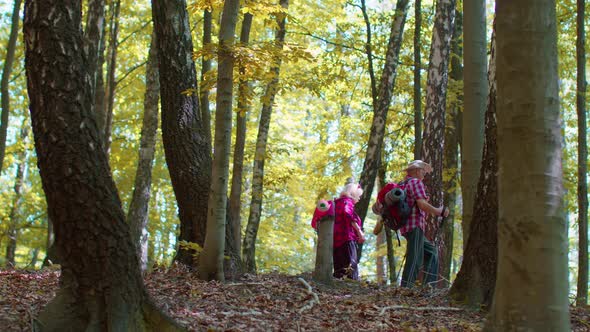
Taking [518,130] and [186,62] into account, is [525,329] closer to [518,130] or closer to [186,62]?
[518,130]

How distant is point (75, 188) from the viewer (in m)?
4.02

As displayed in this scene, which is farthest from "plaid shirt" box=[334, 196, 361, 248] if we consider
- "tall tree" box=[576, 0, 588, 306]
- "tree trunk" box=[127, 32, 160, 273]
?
"tall tree" box=[576, 0, 588, 306]

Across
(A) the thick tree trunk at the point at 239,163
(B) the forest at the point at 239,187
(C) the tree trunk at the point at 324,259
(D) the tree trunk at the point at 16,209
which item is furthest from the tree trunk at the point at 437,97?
(D) the tree trunk at the point at 16,209

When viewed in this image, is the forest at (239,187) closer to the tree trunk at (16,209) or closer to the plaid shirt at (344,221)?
the plaid shirt at (344,221)

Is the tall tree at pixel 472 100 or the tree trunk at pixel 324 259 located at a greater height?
the tall tree at pixel 472 100

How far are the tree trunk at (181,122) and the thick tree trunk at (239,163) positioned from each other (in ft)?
1.43

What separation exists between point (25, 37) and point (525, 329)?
3733mm

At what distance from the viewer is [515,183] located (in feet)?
11.0

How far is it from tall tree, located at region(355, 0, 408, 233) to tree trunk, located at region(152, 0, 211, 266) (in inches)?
186

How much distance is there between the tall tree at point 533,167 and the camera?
10.8ft

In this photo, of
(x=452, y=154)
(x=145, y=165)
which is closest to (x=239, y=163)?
(x=145, y=165)

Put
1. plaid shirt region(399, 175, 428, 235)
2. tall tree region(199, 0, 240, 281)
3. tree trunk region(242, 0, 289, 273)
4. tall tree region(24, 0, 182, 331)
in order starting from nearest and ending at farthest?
tall tree region(24, 0, 182, 331) < tall tree region(199, 0, 240, 281) < plaid shirt region(399, 175, 428, 235) < tree trunk region(242, 0, 289, 273)

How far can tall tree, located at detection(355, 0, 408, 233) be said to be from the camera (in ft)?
37.6

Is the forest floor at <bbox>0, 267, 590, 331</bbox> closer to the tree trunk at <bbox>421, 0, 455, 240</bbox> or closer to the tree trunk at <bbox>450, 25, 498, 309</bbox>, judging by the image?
the tree trunk at <bbox>450, 25, 498, 309</bbox>
